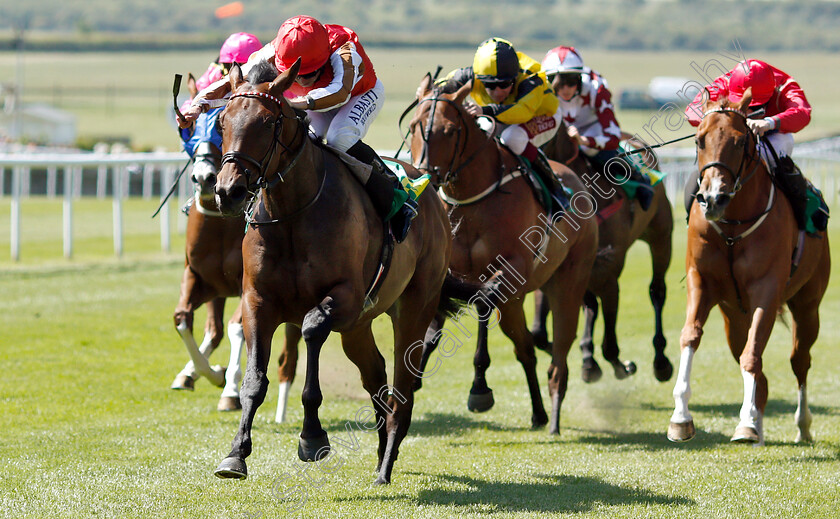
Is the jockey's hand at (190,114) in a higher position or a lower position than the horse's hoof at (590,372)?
higher

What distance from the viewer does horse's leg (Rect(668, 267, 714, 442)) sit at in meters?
A: 5.54

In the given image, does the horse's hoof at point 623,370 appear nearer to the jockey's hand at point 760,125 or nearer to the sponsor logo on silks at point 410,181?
the jockey's hand at point 760,125

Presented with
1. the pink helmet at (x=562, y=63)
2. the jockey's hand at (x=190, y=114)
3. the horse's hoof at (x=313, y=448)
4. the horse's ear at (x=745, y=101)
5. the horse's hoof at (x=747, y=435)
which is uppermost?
the pink helmet at (x=562, y=63)

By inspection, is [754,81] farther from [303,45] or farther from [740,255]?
[303,45]

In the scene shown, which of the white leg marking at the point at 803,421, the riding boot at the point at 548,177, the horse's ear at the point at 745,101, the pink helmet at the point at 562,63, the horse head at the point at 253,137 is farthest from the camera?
the pink helmet at the point at 562,63

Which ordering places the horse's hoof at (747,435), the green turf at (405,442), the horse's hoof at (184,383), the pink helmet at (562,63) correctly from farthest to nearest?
1. the pink helmet at (562,63)
2. the horse's hoof at (184,383)
3. the horse's hoof at (747,435)
4. the green turf at (405,442)

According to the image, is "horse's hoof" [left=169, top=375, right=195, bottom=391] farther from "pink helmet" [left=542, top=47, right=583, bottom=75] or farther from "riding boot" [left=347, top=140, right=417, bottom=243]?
"pink helmet" [left=542, top=47, right=583, bottom=75]

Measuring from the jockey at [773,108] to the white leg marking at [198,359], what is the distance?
3062mm

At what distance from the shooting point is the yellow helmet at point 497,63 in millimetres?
6883

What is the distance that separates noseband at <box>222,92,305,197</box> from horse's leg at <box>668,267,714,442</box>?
2.44m

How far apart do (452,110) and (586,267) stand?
162cm

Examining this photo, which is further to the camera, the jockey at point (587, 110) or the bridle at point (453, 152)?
the jockey at point (587, 110)

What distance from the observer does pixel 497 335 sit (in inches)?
412

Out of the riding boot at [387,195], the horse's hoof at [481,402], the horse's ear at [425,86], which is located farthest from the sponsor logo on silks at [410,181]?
the horse's hoof at [481,402]
